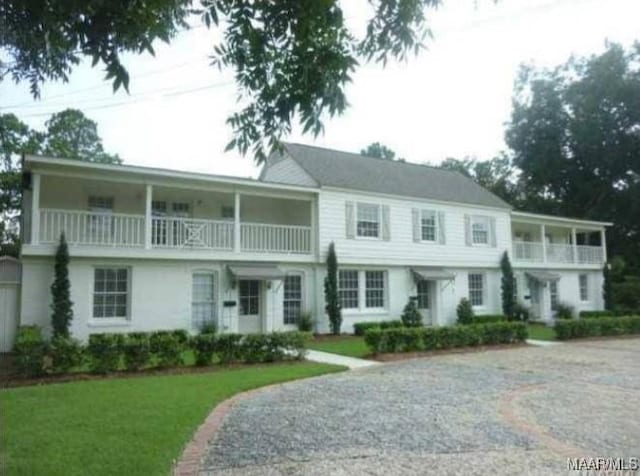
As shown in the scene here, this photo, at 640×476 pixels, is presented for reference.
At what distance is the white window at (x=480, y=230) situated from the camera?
23.8 metres

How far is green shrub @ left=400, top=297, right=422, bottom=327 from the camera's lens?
64.9ft

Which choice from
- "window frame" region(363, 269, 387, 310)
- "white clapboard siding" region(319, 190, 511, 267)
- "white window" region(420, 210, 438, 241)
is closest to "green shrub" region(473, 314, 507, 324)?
"white clapboard siding" region(319, 190, 511, 267)

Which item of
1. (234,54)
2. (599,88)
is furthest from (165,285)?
(599,88)

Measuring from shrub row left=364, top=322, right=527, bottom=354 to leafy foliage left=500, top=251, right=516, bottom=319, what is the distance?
7454 mm

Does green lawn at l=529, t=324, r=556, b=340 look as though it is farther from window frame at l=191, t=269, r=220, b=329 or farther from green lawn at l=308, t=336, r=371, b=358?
window frame at l=191, t=269, r=220, b=329

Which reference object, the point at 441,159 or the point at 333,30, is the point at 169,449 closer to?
the point at 333,30


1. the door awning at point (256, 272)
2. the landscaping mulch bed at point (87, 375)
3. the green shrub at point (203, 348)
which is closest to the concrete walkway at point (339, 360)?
the landscaping mulch bed at point (87, 375)

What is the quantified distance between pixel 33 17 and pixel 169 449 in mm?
4193

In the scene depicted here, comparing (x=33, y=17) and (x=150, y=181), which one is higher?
(x=150, y=181)

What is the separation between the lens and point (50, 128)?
105 feet

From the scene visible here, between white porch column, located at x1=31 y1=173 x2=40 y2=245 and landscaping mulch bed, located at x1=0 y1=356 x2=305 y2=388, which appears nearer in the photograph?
landscaping mulch bed, located at x1=0 y1=356 x2=305 y2=388

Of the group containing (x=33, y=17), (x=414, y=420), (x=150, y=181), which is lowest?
(x=414, y=420)

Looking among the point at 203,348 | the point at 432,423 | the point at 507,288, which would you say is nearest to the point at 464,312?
the point at 507,288

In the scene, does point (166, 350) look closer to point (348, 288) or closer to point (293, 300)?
point (293, 300)
